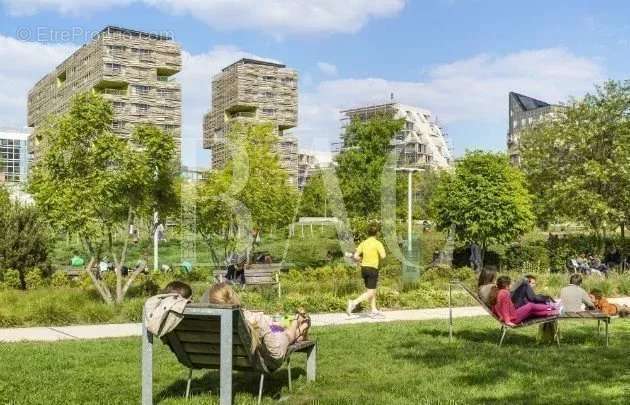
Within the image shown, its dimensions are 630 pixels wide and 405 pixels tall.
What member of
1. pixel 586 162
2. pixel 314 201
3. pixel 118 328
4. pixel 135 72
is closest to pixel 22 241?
pixel 118 328

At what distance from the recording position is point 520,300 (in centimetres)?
902

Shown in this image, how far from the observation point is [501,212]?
80.4 ft

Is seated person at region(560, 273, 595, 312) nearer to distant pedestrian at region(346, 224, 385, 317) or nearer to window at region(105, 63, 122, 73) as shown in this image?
distant pedestrian at region(346, 224, 385, 317)

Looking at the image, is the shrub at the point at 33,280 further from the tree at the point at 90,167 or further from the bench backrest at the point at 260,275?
the bench backrest at the point at 260,275

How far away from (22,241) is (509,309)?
479 inches

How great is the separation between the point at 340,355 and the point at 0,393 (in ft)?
11.4

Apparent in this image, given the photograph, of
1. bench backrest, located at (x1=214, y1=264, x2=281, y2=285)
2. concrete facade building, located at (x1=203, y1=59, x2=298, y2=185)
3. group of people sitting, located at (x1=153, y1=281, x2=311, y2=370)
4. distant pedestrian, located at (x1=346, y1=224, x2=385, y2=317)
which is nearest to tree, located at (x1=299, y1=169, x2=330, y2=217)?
bench backrest, located at (x1=214, y1=264, x2=281, y2=285)

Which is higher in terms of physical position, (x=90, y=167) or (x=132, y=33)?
(x=132, y=33)

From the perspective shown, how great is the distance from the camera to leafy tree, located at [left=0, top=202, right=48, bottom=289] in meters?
16.8

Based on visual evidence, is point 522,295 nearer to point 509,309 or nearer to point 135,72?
point 509,309

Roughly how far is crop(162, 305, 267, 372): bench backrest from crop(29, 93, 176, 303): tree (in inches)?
284

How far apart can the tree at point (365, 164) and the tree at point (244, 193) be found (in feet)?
11.7

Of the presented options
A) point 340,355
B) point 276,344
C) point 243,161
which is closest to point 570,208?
point 243,161

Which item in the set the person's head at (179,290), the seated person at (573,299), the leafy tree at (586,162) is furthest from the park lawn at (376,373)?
the leafy tree at (586,162)
